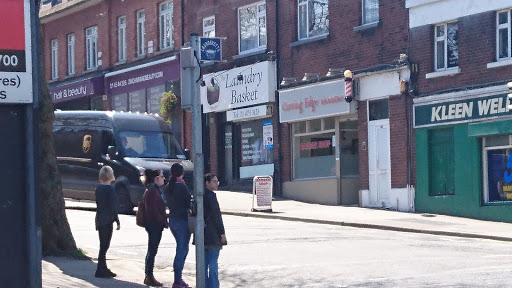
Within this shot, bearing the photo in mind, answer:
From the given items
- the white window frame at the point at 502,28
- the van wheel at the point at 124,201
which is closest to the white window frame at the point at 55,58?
the van wheel at the point at 124,201

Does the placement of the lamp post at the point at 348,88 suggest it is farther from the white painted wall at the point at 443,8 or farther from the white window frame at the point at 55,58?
the white window frame at the point at 55,58

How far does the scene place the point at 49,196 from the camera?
1761 cm

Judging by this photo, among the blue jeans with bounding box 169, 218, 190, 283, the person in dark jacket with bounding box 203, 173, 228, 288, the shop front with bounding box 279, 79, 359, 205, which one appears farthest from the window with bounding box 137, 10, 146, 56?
the person in dark jacket with bounding box 203, 173, 228, 288

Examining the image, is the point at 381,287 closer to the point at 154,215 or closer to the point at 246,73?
the point at 154,215

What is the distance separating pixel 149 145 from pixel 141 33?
1300 cm

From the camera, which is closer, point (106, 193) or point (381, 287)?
point (381, 287)

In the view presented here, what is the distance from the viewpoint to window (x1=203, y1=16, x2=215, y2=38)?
36.8m

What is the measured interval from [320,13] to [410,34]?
4048 millimetres

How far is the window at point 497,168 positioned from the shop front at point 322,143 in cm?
485

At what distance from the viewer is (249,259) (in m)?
18.1

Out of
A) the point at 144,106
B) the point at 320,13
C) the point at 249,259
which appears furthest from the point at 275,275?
the point at 144,106

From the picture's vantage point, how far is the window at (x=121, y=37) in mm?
41656

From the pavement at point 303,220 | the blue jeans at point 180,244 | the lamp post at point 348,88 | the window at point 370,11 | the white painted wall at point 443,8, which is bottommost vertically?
the pavement at point 303,220

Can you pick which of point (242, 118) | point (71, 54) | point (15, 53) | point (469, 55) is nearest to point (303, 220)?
point (469, 55)
